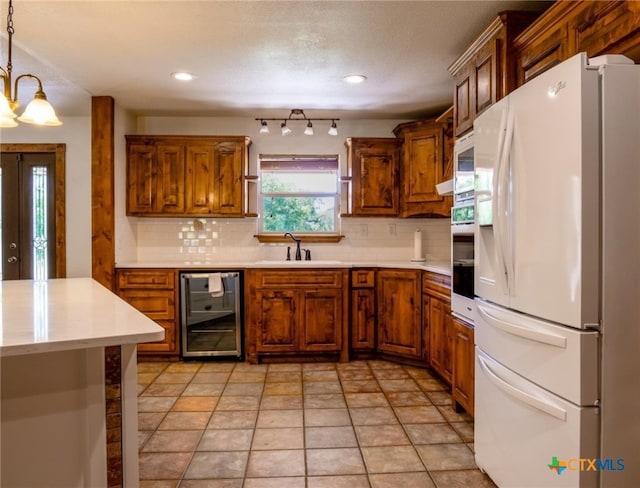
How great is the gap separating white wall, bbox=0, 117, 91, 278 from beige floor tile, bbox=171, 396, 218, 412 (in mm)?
2434

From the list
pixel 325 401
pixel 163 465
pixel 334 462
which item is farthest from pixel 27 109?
pixel 325 401

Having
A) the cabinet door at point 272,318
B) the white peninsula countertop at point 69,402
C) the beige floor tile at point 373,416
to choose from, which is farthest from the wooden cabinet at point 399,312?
the white peninsula countertop at point 69,402

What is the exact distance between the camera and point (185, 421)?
257cm

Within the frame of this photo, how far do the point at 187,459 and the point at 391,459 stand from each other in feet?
3.56

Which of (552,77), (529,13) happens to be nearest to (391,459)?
(552,77)

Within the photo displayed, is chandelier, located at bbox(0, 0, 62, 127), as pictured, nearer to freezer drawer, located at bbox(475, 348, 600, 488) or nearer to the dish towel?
the dish towel

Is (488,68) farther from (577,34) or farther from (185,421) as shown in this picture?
(185,421)

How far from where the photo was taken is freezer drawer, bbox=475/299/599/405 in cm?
132

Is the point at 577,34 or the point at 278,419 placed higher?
the point at 577,34

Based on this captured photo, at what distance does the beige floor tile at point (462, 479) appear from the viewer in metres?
1.91

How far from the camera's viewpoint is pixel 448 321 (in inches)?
117

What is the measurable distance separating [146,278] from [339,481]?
264cm

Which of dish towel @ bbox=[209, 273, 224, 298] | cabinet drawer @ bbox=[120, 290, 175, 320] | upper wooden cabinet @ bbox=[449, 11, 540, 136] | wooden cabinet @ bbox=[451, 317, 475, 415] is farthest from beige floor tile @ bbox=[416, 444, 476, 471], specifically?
cabinet drawer @ bbox=[120, 290, 175, 320]

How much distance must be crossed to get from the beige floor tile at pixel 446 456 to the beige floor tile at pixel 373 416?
0.36 meters
